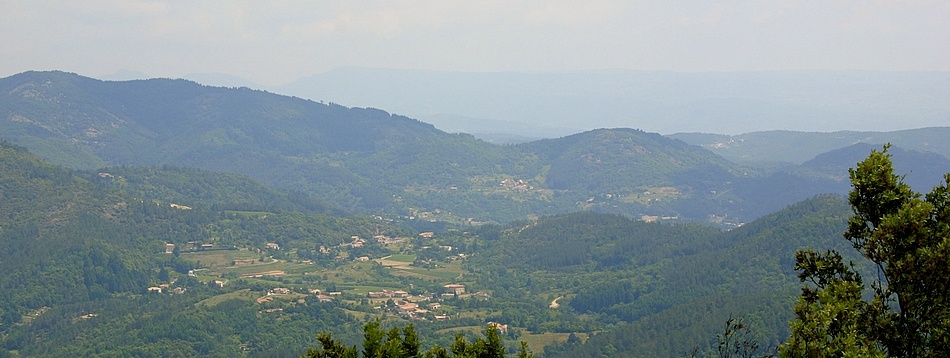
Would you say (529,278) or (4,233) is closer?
(4,233)

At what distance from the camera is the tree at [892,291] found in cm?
1273

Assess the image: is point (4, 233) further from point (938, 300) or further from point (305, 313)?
point (938, 300)

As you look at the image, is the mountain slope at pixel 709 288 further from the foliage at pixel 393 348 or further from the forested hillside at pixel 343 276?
the foliage at pixel 393 348

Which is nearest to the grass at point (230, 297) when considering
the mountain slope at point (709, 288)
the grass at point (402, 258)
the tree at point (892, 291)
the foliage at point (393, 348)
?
the mountain slope at point (709, 288)

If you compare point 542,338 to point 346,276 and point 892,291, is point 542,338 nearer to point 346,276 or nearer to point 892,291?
point 346,276

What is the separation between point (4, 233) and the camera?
101 meters

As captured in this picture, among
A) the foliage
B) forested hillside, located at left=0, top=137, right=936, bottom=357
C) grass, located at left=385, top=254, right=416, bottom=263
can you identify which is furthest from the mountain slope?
the foliage

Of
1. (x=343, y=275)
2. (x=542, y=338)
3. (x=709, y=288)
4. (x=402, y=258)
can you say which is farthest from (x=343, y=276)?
(x=709, y=288)

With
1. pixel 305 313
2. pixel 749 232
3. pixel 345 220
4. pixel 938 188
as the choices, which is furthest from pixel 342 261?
pixel 938 188

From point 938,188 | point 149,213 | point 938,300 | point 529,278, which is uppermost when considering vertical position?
point 938,188

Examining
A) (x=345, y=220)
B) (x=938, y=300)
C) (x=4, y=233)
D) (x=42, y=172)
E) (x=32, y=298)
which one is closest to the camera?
(x=938, y=300)

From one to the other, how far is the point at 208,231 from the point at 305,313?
162 feet

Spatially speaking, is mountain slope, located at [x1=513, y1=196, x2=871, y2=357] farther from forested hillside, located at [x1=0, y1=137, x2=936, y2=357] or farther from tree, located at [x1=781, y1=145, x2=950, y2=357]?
tree, located at [x1=781, y1=145, x2=950, y2=357]

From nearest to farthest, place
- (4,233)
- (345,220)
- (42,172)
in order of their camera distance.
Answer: (4,233) → (42,172) → (345,220)
